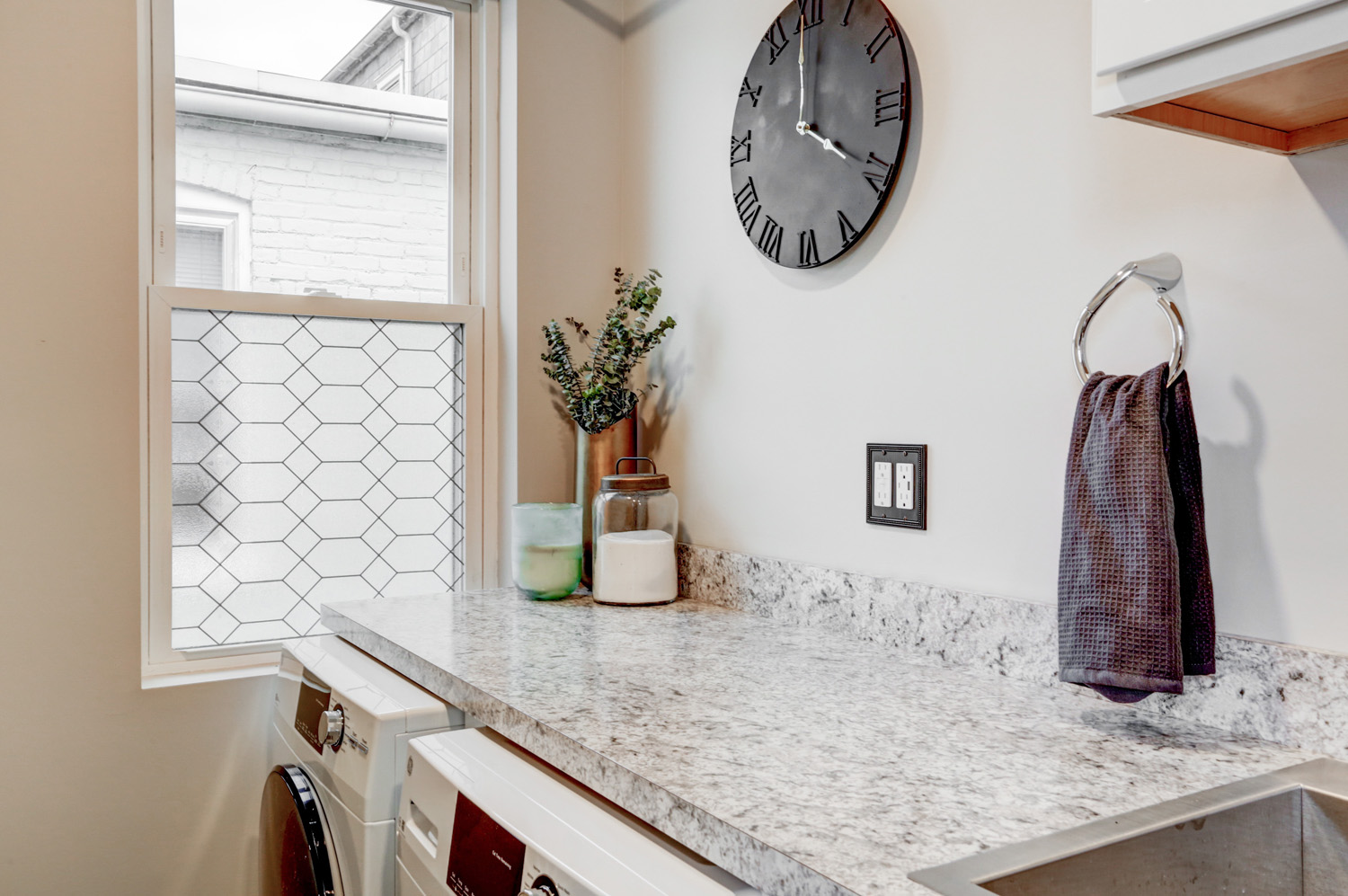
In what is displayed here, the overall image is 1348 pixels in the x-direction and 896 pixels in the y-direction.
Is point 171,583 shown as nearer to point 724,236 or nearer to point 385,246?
point 385,246

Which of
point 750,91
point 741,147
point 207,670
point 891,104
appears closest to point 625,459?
point 741,147

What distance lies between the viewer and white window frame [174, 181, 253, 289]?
1988mm

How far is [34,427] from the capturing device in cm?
175

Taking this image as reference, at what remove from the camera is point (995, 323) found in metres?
1.32

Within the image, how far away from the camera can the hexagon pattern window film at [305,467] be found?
197 cm

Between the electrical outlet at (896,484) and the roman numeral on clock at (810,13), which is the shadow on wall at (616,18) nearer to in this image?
the roman numeral on clock at (810,13)

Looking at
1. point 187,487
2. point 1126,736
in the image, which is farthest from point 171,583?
point 1126,736

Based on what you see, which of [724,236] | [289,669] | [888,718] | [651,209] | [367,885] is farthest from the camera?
[651,209]

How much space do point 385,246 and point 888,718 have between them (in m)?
1.65

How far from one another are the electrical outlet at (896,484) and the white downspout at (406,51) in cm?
148

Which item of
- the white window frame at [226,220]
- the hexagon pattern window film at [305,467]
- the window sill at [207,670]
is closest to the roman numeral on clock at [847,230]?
the hexagon pattern window film at [305,467]

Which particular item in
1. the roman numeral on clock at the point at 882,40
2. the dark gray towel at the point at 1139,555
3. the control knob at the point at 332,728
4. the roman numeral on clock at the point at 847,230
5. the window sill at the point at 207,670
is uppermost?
the roman numeral on clock at the point at 882,40

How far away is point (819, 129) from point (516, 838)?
125 centimetres

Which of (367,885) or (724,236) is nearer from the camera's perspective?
(367,885)
